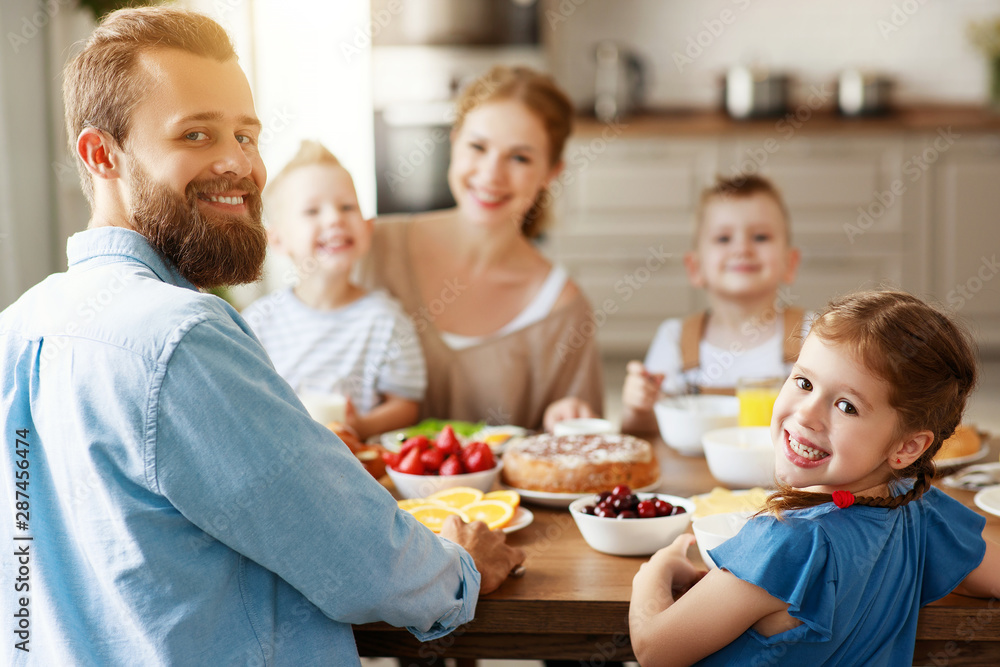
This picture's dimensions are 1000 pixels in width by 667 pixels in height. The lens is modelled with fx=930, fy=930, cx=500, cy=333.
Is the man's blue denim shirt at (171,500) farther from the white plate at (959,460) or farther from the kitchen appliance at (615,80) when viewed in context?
the kitchen appliance at (615,80)

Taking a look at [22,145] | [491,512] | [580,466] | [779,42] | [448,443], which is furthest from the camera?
[779,42]

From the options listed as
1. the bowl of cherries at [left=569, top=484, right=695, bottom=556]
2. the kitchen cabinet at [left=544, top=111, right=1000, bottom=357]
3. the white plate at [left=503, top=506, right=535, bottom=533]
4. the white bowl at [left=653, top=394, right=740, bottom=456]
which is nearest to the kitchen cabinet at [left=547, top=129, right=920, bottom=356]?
the kitchen cabinet at [left=544, top=111, right=1000, bottom=357]

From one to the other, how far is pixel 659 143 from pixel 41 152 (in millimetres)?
2939

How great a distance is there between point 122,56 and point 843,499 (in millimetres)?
848

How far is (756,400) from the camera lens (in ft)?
5.27

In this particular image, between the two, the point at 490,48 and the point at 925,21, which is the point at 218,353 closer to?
the point at 490,48

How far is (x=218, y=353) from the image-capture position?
0.83 m

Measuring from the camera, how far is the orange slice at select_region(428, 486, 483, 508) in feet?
4.23

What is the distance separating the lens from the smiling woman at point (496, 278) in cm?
216

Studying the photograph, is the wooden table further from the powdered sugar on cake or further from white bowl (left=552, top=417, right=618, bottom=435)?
white bowl (left=552, top=417, right=618, bottom=435)

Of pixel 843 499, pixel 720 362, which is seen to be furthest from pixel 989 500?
pixel 720 362

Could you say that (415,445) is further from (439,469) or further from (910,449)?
(910,449)

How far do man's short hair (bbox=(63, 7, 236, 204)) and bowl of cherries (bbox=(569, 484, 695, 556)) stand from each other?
0.68 m

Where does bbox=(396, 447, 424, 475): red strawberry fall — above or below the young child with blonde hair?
below
